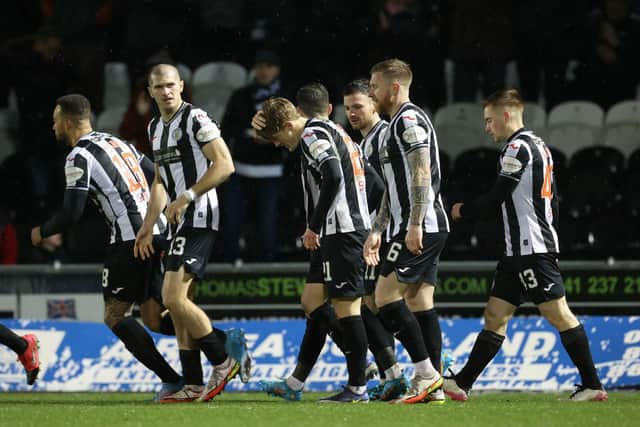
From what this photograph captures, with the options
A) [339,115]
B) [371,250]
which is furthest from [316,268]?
[339,115]

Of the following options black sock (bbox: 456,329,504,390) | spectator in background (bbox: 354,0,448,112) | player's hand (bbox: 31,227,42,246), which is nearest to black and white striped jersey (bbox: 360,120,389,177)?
black sock (bbox: 456,329,504,390)

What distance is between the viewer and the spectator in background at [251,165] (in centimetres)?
1252

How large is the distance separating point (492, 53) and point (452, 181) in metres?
1.79

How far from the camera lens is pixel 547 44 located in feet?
46.3

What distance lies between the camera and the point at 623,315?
10758 mm

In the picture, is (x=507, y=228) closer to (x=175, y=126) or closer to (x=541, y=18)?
(x=175, y=126)

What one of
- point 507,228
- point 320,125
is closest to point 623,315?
point 507,228

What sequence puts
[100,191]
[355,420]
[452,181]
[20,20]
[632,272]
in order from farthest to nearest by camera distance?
[20,20], [452,181], [632,272], [100,191], [355,420]

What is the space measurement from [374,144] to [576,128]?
5060 millimetres

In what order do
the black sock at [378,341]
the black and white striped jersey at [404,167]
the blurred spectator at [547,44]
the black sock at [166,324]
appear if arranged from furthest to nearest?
the blurred spectator at [547,44], the black sock at [166,324], the black sock at [378,341], the black and white striped jersey at [404,167]

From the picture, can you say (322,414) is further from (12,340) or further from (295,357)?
(295,357)

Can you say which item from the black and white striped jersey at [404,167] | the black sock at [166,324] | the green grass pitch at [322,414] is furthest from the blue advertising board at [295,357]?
the black and white striped jersey at [404,167]

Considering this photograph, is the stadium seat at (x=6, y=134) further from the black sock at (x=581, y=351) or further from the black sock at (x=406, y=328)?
the black sock at (x=581, y=351)

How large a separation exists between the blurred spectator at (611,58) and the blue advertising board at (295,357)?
4.02 metres
